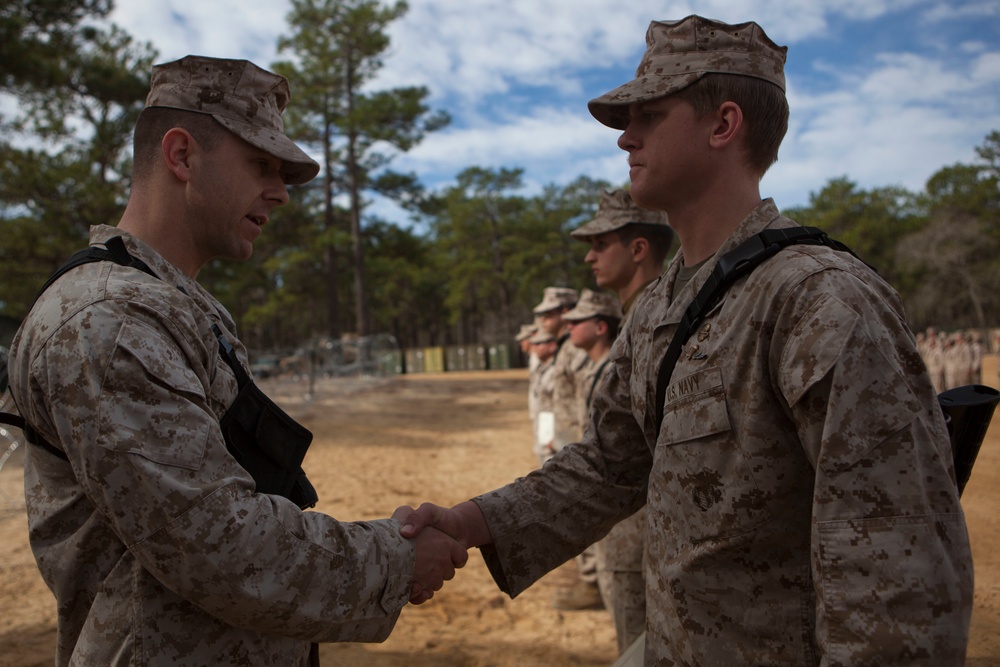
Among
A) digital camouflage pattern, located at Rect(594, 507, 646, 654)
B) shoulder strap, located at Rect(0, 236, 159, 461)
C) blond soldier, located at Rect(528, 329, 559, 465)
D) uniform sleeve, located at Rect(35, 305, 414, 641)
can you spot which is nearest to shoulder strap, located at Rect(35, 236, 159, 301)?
shoulder strap, located at Rect(0, 236, 159, 461)

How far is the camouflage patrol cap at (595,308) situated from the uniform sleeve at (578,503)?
Answer: 10.9 ft

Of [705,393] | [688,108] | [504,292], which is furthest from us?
[504,292]

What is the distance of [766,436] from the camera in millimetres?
1743

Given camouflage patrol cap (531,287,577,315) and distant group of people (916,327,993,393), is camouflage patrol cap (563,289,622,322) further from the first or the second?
distant group of people (916,327,993,393)

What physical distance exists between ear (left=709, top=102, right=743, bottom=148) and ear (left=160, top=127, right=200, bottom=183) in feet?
4.95

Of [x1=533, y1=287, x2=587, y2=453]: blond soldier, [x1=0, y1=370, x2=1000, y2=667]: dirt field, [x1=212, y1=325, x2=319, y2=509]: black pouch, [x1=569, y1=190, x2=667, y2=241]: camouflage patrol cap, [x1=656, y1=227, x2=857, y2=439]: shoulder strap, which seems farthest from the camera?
[x1=533, y1=287, x2=587, y2=453]: blond soldier

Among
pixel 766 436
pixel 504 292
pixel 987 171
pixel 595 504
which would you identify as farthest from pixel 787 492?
pixel 987 171

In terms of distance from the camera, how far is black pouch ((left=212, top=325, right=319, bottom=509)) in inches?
81.0

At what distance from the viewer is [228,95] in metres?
2.31

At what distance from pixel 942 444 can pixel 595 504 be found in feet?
4.03

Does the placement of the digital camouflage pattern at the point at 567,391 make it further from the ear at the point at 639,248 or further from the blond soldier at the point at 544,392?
the ear at the point at 639,248

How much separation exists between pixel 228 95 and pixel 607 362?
257 cm

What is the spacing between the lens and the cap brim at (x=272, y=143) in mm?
2289

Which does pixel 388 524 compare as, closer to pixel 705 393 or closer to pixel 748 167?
pixel 705 393
